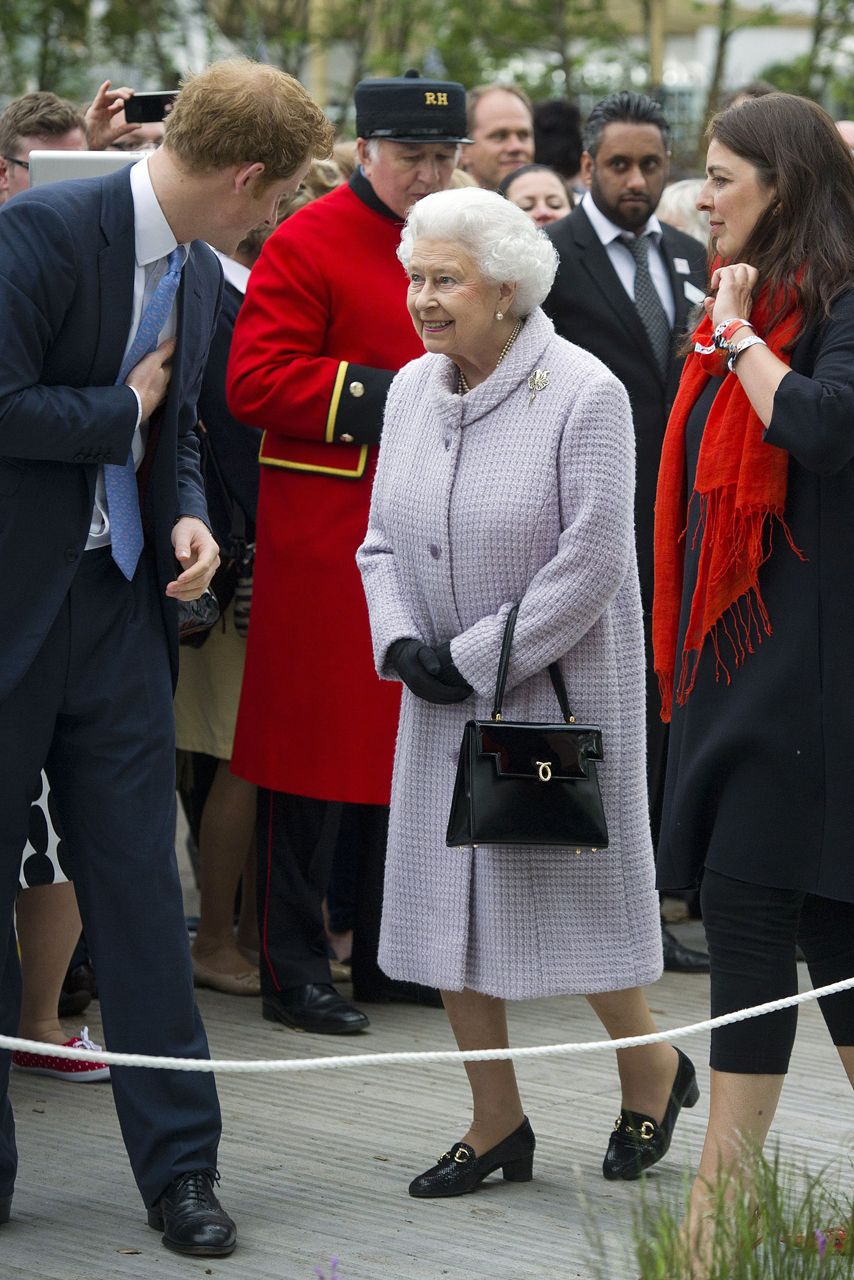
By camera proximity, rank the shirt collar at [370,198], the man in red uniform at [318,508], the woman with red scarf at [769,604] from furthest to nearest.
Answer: the shirt collar at [370,198] < the man in red uniform at [318,508] < the woman with red scarf at [769,604]

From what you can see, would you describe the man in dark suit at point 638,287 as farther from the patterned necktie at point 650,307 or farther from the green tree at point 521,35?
the green tree at point 521,35

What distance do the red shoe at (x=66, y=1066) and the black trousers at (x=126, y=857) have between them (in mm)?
997

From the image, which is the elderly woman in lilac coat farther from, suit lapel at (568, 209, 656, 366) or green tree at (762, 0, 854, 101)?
green tree at (762, 0, 854, 101)

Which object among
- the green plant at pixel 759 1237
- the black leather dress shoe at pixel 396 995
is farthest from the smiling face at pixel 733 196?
the black leather dress shoe at pixel 396 995

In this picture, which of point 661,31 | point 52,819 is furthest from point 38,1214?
point 661,31

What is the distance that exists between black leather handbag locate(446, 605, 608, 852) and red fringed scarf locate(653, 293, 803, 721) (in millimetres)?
294

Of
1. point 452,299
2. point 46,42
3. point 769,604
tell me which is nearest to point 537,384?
point 452,299

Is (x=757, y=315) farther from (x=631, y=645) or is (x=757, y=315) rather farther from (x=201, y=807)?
(x=201, y=807)

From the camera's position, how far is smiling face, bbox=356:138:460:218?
5320 mm

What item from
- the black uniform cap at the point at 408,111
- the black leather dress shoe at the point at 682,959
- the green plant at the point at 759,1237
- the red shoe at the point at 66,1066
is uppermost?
the black uniform cap at the point at 408,111

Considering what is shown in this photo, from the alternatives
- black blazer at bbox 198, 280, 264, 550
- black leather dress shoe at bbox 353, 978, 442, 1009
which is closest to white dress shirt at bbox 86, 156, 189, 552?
black blazer at bbox 198, 280, 264, 550

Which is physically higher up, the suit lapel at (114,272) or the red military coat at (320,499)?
the suit lapel at (114,272)

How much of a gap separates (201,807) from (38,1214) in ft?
7.67

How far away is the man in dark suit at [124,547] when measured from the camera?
3.62m
